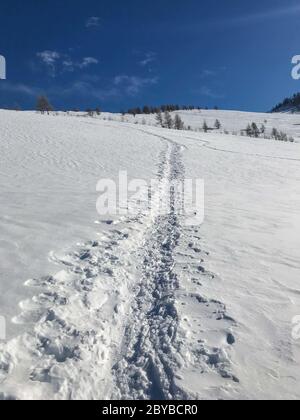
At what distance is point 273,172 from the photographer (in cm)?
1636

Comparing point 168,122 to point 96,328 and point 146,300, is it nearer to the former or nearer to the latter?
point 146,300

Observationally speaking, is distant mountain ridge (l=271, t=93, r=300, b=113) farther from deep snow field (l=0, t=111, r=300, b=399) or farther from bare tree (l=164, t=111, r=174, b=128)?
deep snow field (l=0, t=111, r=300, b=399)

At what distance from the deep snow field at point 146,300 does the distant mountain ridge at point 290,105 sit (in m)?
151

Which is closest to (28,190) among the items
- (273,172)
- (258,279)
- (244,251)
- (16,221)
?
(16,221)

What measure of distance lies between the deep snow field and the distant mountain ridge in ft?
494

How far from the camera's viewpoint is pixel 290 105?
6368 inches

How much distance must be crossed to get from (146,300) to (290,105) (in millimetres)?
176574

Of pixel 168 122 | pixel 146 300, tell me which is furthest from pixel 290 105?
pixel 146 300

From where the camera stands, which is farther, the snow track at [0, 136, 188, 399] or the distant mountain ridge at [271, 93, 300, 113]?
the distant mountain ridge at [271, 93, 300, 113]

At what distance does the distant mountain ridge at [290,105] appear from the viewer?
149337 millimetres

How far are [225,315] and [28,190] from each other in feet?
24.6

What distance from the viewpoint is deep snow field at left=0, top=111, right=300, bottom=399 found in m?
3.36

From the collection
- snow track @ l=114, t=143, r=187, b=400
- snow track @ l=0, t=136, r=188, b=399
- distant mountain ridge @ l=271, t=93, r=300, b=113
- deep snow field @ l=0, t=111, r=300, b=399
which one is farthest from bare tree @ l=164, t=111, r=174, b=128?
distant mountain ridge @ l=271, t=93, r=300, b=113
